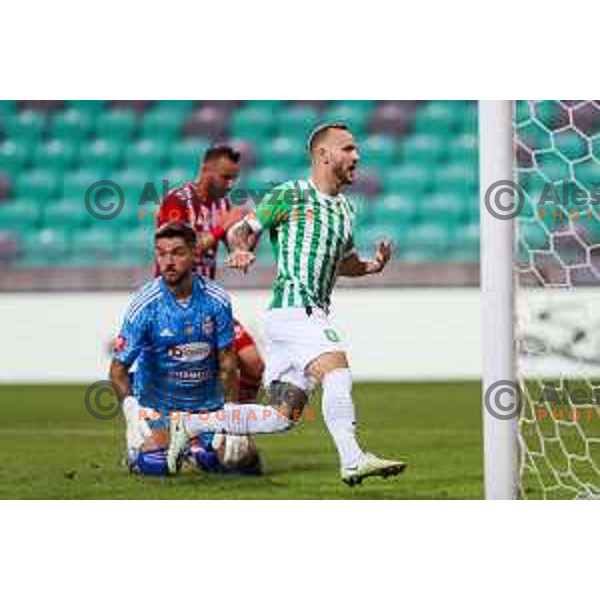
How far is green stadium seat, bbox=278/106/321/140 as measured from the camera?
4344mm

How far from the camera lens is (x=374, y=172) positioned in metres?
4.40

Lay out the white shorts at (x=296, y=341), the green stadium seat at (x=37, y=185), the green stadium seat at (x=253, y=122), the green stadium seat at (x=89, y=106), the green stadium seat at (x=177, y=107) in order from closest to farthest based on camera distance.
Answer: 1. the white shorts at (x=296, y=341)
2. the green stadium seat at (x=253, y=122)
3. the green stadium seat at (x=37, y=185)
4. the green stadium seat at (x=89, y=106)
5. the green stadium seat at (x=177, y=107)

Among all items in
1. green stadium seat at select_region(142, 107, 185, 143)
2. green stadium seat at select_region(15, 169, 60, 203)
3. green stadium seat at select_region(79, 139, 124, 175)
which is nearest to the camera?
green stadium seat at select_region(79, 139, 124, 175)

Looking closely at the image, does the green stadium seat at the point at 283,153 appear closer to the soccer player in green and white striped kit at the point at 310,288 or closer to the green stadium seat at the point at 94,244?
the soccer player in green and white striped kit at the point at 310,288

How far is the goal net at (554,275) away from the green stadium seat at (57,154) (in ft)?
4.47

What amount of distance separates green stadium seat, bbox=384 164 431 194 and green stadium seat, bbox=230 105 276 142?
419mm

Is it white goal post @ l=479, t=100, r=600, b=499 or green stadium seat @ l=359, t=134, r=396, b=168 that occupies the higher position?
green stadium seat @ l=359, t=134, r=396, b=168

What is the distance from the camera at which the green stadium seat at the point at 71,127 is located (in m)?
4.70

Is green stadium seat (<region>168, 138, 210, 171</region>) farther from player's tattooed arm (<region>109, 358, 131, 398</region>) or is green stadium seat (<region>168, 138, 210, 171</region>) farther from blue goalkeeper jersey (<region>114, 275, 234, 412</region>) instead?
player's tattooed arm (<region>109, 358, 131, 398</region>)

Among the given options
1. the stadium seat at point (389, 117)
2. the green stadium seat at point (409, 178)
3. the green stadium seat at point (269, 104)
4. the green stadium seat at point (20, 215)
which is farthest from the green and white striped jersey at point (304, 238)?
the green stadium seat at point (20, 215)

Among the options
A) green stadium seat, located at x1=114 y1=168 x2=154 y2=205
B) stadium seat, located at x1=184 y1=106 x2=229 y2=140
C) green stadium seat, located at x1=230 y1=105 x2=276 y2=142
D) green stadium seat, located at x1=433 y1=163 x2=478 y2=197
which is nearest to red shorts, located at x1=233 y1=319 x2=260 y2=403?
green stadium seat, located at x1=114 y1=168 x2=154 y2=205

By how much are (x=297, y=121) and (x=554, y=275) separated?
3.10 feet

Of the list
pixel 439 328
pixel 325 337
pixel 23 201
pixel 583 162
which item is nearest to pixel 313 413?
pixel 325 337
